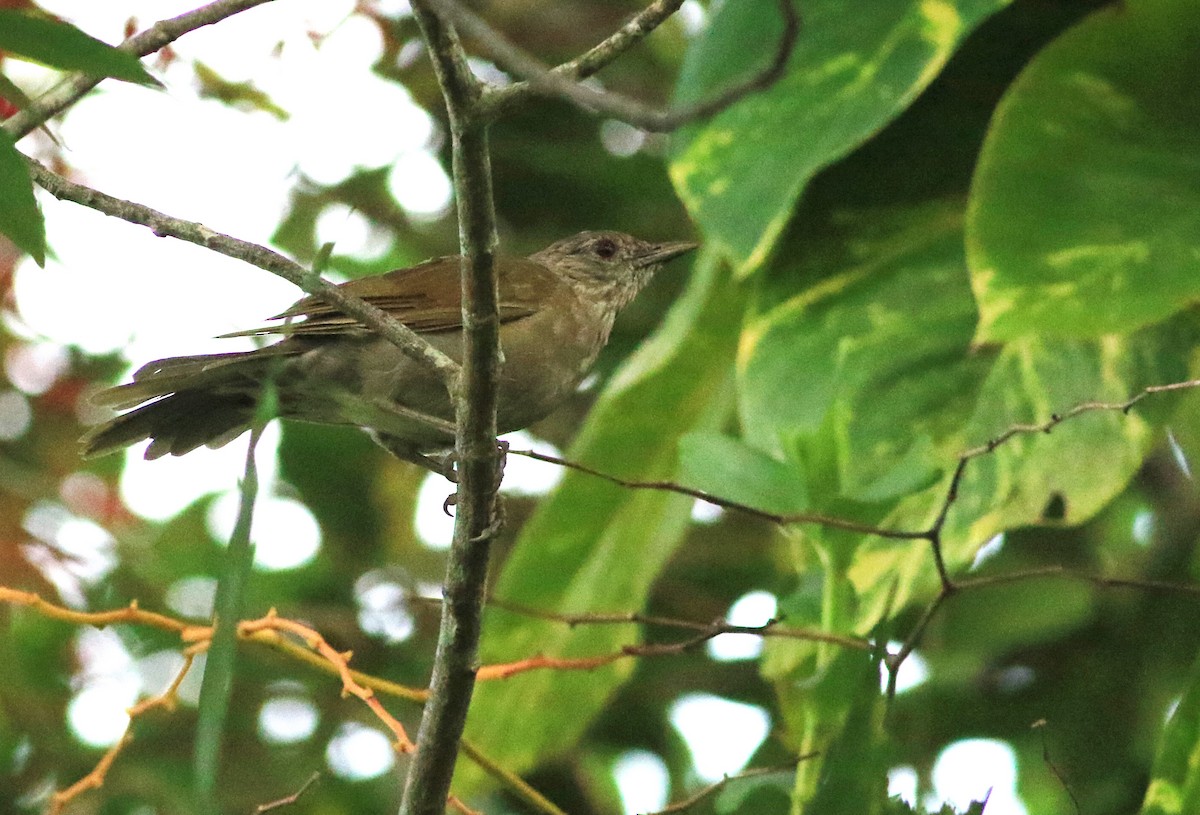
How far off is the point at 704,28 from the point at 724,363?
1.06 m

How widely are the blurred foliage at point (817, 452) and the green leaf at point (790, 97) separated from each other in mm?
10

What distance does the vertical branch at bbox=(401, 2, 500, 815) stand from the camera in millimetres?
2186

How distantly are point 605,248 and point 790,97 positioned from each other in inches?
49.5

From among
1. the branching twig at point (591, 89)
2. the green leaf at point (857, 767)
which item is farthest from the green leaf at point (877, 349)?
the branching twig at point (591, 89)

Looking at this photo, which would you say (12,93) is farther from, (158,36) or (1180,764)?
(1180,764)

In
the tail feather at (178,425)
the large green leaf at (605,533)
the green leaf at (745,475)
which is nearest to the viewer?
the green leaf at (745,475)

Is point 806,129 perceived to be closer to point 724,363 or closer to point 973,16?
point 973,16

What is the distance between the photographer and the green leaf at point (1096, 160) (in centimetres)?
337

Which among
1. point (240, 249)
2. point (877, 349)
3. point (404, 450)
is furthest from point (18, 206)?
point (877, 349)

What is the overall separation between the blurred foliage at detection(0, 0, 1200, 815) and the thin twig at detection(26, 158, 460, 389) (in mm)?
774

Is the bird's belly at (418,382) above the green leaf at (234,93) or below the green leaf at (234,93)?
below

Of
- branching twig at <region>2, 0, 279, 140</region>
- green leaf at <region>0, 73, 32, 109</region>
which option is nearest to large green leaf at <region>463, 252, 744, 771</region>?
branching twig at <region>2, 0, 279, 140</region>

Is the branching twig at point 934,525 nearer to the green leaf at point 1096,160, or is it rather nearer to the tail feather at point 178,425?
the green leaf at point 1096,160

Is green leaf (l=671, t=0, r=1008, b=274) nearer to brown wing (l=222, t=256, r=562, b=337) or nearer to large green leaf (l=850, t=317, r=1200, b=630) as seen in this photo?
brown wing (l=222, t=256, r=562, b=337)
